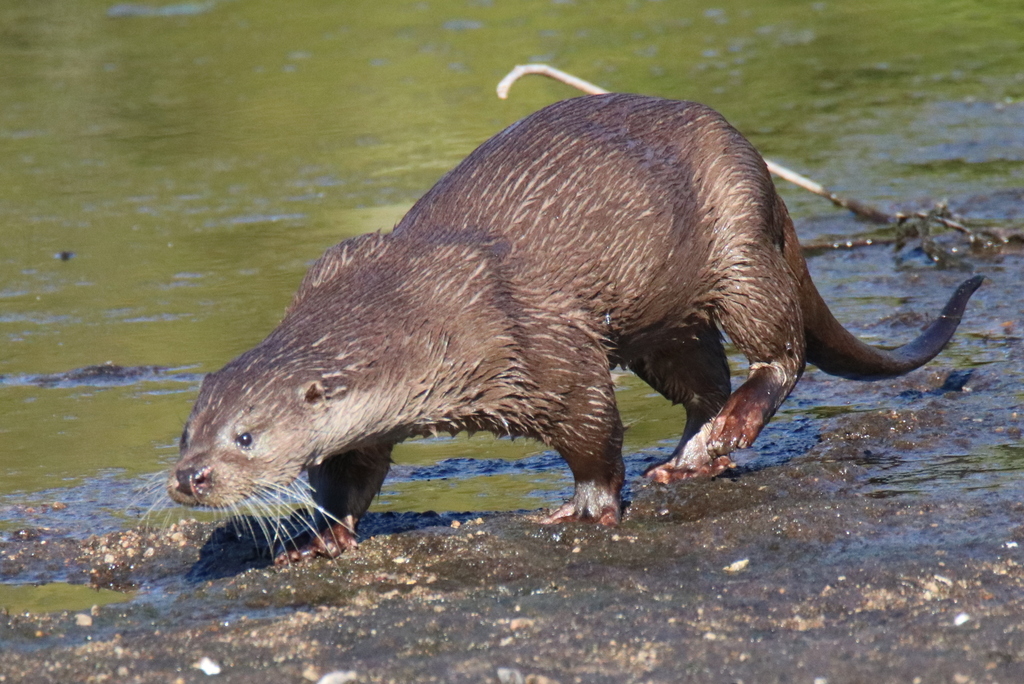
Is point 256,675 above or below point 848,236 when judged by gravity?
above

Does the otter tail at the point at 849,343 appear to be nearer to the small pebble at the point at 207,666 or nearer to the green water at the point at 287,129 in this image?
the green water at the point at 287,129

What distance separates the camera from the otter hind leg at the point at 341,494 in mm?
3521

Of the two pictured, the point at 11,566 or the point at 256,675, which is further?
the point at 11,566

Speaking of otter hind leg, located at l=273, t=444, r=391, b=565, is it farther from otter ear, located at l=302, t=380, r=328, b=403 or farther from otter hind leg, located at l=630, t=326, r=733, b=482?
otter hind leg, located at l=630, t=326, r=733, b=482

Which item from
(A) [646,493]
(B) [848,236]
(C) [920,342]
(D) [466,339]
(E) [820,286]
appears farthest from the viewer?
(B) [848,236]

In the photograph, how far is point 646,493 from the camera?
12.8 feet

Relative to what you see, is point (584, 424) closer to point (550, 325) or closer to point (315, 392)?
point (550, 325)

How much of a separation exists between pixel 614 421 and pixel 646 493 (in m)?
A: 0.40

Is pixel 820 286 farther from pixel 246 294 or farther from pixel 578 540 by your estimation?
pixel 578 540

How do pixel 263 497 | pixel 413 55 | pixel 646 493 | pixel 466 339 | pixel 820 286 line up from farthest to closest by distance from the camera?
pixel 413 55 → pixel 820 286 → pixel 646 493 → pixel 466 339 → pixel 263 497

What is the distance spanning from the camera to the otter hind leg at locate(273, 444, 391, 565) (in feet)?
11.6

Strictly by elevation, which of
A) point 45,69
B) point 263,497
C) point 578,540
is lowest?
point 45,69

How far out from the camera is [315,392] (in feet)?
10.3

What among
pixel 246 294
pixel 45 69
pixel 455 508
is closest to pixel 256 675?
pixel 455 508
